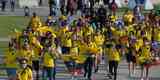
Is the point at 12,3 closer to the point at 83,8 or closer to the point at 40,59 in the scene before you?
the point at 83,8

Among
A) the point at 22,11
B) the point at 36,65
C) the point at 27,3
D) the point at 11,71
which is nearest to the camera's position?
the point at 11,71

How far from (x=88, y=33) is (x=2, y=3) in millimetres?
18862

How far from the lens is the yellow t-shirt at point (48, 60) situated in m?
21.4

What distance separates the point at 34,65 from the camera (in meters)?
22.4

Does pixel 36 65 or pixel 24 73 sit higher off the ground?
pixel 24 73

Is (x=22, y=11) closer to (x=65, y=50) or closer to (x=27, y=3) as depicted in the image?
(x=27, y=3)

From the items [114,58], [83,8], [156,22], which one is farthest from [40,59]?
[83,8]

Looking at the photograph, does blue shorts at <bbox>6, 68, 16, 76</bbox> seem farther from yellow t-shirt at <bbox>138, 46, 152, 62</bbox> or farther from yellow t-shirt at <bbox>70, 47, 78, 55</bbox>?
yellow t-shirt at <bbox>138, 46, 152, 62</bbox>

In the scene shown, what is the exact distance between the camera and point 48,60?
21453 millimetres

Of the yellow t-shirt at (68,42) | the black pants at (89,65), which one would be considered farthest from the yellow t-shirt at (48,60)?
the yellow t-shirt at (68,42)

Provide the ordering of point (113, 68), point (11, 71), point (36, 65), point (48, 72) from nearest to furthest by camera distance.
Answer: point (11, 71) < point (48, 72) < point (36, 65) < point (113, 68)

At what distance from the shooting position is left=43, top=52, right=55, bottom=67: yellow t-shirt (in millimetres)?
21422

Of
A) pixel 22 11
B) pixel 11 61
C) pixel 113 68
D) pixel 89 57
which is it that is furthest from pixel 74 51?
pixel 22 11

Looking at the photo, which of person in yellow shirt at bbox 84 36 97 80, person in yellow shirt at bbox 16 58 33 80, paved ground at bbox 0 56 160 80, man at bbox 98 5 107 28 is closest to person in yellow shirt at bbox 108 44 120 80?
person in yellow shirt at bbox 84 36 97 80
